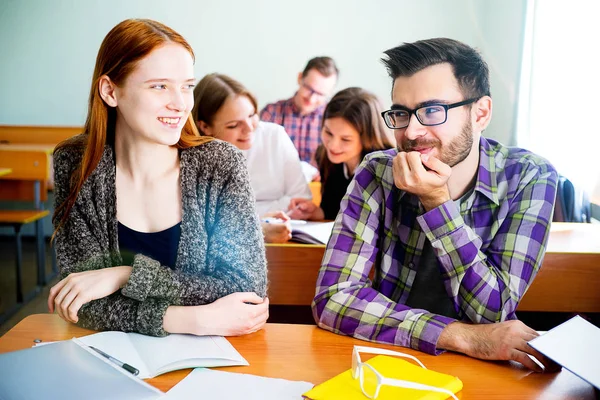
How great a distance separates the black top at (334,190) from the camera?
2486 millimetres

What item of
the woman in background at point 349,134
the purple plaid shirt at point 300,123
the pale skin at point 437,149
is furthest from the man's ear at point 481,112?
the purple plaid shirt at point 300,123

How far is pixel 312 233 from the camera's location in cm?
204

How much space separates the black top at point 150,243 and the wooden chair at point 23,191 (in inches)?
82.2

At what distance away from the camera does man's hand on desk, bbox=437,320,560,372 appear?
3.38ft

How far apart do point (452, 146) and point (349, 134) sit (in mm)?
1169

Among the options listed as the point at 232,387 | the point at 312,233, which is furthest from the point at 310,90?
the point at 232,387

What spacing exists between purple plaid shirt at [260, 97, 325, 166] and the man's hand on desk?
3117 millimetres

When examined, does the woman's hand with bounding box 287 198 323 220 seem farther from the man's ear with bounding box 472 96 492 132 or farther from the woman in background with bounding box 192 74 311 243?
the man's ear with bounding box 472 96 492 132

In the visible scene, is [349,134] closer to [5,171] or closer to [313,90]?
[313,90]

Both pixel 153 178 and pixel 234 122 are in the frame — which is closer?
pixel 153 178

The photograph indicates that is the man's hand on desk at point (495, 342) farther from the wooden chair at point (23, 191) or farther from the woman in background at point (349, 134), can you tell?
the wooden chair at point (23, 191)

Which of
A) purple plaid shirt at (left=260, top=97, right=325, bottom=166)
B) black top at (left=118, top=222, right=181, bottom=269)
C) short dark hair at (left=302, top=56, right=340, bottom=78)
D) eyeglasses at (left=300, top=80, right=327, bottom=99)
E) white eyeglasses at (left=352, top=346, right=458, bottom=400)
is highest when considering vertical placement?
short dark hair at (left=302, top=56, right=340, bottom=78)

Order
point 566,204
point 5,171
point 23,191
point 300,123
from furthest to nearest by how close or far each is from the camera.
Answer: point 300,123, point 23,191, point 5,171, point 566,204

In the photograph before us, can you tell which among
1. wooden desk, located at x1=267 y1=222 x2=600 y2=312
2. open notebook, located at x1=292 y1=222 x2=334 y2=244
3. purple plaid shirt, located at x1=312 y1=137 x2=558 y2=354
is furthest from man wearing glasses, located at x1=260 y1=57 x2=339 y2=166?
purple plaid shirt, located at x1=312 y1=137 x2=558 y2=354
